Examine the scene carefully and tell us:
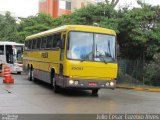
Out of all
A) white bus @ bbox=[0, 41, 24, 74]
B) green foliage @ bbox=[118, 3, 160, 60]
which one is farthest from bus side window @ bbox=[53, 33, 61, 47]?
white bus @ bbox=[0, 41, 24, 74]

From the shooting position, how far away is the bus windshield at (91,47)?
61.6 ft

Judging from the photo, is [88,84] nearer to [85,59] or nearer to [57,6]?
[85,59]

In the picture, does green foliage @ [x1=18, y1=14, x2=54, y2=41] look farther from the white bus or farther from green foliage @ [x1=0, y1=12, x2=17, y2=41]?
the white bus

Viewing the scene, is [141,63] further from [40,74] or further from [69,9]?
[69,9]

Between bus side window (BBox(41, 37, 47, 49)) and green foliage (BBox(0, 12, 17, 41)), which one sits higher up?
green foliage (BBox(0, 12, 17, 41))

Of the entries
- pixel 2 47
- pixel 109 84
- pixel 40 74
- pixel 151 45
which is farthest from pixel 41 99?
pixel 2 47

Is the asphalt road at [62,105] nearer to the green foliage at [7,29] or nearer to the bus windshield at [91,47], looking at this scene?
the bus windshield at [91,47]

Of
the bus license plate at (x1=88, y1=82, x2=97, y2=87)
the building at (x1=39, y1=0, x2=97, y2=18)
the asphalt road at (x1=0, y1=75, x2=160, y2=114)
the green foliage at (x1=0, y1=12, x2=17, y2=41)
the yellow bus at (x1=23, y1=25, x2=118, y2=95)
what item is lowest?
the asphalt road at (x1=0, y1=75, x2=160, y2=114)

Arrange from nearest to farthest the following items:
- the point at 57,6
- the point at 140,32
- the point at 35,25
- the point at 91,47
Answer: the point at 91,47 < the point at 140,32 < the point at 35,25 < the point at 57,6

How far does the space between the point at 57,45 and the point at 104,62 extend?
8.75ft

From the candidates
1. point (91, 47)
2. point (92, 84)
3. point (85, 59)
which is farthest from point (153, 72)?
point (85, 59)

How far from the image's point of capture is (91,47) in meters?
19.0

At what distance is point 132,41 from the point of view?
101ft

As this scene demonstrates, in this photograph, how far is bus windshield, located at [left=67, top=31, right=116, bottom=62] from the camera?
18.8 meters
